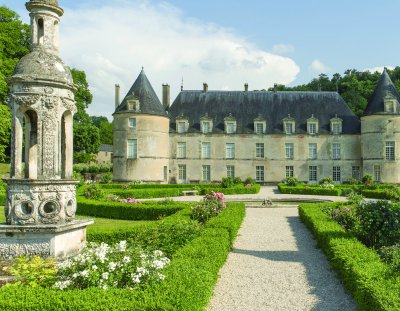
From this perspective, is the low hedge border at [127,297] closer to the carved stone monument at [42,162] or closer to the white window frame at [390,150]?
the carved stone monument at [42,162]

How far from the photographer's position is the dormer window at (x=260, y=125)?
32.8 m

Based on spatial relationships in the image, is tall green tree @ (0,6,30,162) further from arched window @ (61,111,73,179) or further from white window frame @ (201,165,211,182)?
arched window @ (61,111,73,179)

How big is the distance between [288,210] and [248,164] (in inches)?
654

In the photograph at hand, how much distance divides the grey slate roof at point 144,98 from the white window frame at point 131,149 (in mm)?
2441

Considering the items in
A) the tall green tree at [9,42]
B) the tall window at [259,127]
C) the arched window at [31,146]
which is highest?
the tall green tree at [9,42]

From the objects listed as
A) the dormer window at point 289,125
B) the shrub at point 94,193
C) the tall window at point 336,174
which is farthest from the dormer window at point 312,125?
the shrub at point 94,193

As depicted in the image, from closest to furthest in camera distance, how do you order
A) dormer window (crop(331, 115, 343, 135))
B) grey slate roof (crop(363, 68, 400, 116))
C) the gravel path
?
1. the gravel path
2. grey slate roof (crop(363, 68, 400, 116))
3. dormer window (crop(331, 115, 343, 135))

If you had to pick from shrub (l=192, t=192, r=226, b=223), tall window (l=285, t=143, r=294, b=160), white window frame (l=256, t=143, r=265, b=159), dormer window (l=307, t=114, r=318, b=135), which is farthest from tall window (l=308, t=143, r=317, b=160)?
shrub (l=192, t=192, r=226, b=223)

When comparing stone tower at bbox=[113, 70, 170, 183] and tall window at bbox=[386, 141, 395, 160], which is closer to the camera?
tall window at bbox=[386, 141, 395, 160]

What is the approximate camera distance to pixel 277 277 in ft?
21.1

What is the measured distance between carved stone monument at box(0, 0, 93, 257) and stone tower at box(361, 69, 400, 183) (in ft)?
89.5

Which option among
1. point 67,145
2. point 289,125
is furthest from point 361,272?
point 289,125

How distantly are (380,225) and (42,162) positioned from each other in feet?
22.2

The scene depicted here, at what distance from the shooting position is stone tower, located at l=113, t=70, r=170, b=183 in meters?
30.0
